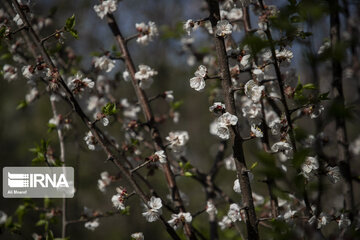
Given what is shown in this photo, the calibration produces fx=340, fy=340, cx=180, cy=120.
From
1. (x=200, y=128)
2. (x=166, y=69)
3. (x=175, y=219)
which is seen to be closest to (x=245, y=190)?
(x=175, y=219)

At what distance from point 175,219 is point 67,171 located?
0.96 m

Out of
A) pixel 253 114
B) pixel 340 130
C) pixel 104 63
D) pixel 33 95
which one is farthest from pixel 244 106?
pixel 33 95

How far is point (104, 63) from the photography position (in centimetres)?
229

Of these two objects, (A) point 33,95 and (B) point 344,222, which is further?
(A) point 33,95

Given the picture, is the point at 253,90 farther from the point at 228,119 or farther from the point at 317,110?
the point at 317,110

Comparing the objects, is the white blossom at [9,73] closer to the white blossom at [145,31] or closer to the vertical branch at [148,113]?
the vertical branch at [148,113]

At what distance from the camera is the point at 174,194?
2.11 meters

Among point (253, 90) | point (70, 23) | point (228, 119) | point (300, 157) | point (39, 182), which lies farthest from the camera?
point (39, 182)

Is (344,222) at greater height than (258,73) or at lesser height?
lesser

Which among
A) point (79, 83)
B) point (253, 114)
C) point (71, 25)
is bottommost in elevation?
point (253, 114)

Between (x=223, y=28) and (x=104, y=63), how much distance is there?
1018 mm

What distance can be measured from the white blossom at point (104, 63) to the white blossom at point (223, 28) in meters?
0.97

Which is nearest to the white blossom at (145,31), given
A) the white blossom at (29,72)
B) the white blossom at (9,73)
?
the white blossom at (29,72)

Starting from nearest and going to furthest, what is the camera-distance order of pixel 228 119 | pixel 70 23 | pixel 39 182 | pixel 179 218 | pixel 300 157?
pixel 300 157, pixel 228 119, pixel 70 23, pixel 179 218, pixel 39 182
